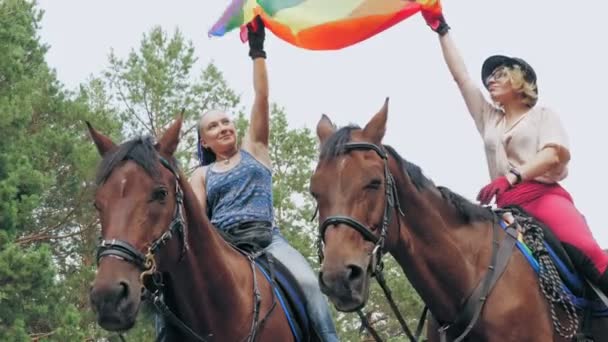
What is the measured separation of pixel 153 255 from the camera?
19.9ft

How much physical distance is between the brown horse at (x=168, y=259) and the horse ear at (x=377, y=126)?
1.34 meters

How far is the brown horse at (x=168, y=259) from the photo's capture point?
583 cm

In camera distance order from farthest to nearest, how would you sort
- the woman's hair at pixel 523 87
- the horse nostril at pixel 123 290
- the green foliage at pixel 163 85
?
the green foliage at pixel 163 85, the woman's hair at pixel 523 87, the horse nostril at pixel 123 290

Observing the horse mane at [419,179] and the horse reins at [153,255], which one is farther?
the horse mane at [419,179]

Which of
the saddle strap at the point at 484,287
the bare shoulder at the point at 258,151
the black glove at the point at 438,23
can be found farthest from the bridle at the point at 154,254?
the black glove at the point at 438,23

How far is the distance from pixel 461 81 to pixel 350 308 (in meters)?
3.10

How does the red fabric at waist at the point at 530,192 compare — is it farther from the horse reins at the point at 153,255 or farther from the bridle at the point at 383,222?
the horse reins at the point at 153,255

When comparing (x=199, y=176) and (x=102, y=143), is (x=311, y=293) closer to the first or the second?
(x=199, y=176)

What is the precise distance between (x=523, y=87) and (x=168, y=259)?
328 centimetres

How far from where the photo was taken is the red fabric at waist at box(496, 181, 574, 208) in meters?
7.46

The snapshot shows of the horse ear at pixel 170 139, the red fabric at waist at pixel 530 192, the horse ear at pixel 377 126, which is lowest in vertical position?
the red fabric at waist at pixel 530 192

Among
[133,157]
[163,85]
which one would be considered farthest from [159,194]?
[163,85]

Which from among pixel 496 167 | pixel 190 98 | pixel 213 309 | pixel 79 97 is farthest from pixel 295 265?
pixel 190 98

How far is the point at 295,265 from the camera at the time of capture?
7.89m
